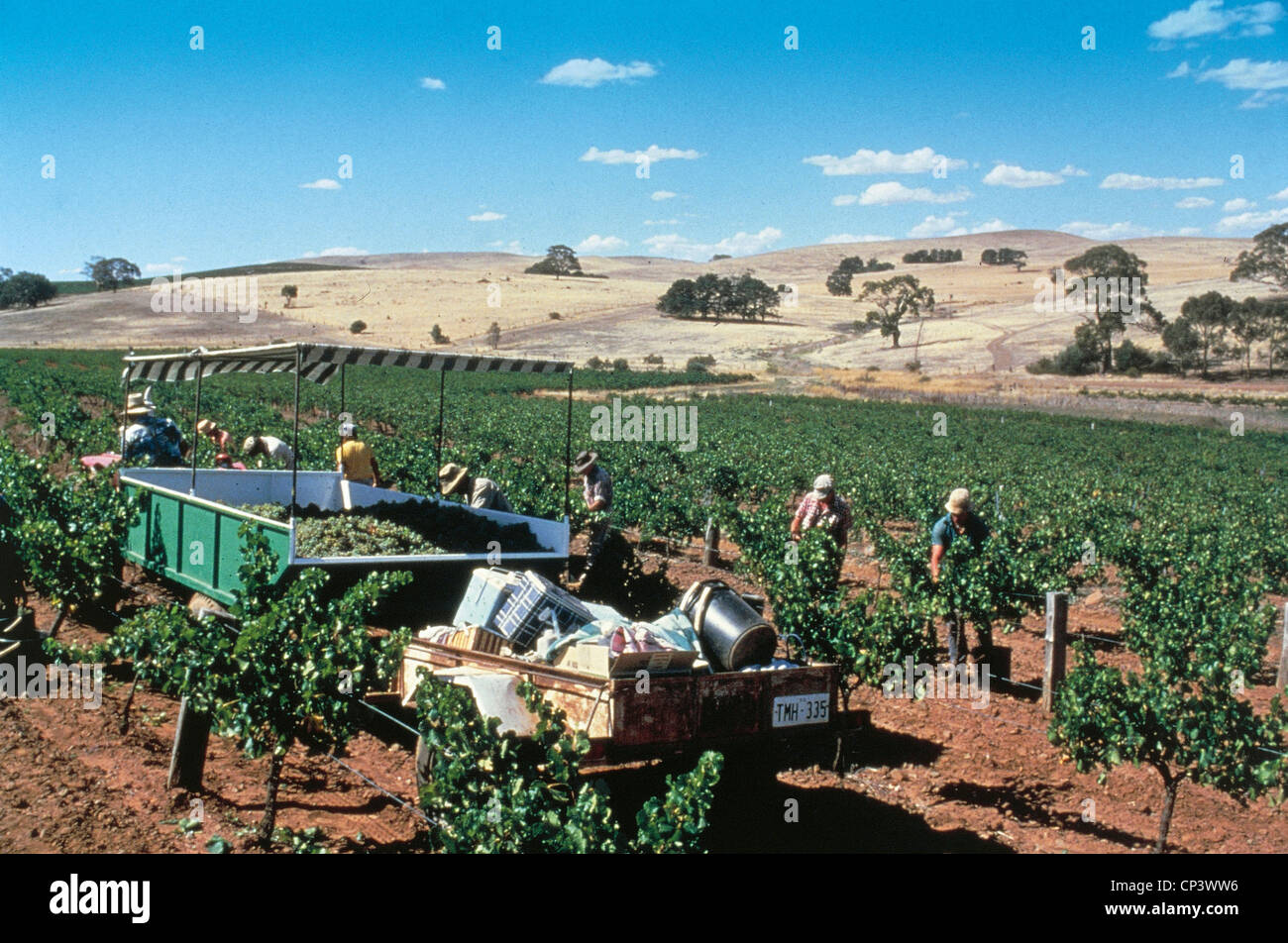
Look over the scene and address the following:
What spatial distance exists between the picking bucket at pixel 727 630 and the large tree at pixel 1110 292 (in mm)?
64337

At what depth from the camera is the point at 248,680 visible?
5207 millimetres

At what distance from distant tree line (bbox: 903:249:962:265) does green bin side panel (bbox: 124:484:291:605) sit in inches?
5242

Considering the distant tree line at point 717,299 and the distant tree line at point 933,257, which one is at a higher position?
the distant tree line at point 933,257

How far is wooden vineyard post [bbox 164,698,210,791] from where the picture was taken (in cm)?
582

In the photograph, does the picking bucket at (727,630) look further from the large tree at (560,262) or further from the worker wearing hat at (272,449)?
the large tree at (560,262)

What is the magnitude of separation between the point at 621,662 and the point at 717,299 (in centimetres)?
8796

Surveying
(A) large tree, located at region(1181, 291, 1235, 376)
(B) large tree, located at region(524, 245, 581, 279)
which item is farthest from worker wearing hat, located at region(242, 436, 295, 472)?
(B) large tree, located at region(524, 245, 581, 279)

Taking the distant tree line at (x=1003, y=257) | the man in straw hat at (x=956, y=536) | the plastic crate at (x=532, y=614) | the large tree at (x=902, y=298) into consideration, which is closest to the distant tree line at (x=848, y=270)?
the distant tree line at (x=1003, y=257)

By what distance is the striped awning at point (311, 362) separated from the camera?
7504 millimetres

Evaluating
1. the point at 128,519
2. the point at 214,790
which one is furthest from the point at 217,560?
the point at 214,790

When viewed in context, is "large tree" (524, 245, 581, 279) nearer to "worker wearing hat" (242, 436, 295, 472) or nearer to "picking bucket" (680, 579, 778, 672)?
"worker wearing hat" (242, 436, 295, 472)

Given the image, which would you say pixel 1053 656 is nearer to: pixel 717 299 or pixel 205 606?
pixel 205 606
